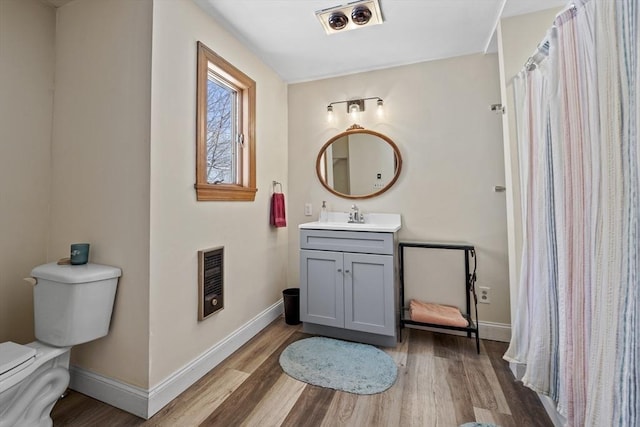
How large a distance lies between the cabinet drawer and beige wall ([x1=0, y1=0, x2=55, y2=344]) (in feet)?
5.79

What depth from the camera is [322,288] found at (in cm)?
225

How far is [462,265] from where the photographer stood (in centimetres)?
232

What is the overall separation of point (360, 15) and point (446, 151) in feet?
4.16

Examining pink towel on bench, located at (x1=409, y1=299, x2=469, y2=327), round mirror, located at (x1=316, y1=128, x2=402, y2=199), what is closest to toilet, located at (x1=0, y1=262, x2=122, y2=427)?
round mirror, located at (x1=316, y1=128, x2=402, y2=199)

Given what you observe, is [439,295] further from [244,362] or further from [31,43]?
[31,43]

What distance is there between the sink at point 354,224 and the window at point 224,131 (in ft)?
2.07

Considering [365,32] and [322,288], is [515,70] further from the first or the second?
[322,288]

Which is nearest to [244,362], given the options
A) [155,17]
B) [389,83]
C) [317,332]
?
[317,332]

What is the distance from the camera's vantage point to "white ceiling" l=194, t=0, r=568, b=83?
1783mm

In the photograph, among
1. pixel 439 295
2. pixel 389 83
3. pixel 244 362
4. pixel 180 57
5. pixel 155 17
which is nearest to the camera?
pixel 155 17

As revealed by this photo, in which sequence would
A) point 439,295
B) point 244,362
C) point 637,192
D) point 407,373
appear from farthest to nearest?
point 439,295
point 244,362
point 407,373
point 637,192

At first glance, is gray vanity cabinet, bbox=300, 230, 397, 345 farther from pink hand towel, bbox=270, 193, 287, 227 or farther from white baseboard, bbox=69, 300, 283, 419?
white baseboard, bbox=69, 300, 283, 419

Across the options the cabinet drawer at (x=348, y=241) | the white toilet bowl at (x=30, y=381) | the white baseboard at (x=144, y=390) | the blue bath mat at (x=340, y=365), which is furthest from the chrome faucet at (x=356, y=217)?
the white toilet bowl at (x=30, y=381)

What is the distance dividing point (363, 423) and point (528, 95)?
6.35 ft
